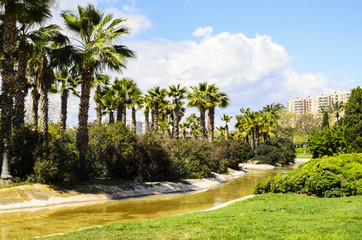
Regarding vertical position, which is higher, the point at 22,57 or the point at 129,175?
the point at 22,57

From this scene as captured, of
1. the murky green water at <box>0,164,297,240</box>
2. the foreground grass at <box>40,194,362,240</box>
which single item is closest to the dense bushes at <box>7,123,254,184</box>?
the murky green water at <box>0,164,297,240</box>

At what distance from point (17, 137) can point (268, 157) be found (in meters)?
47.2

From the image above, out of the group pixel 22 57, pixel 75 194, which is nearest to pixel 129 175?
pixel 75 194

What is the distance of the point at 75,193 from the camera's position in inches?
756

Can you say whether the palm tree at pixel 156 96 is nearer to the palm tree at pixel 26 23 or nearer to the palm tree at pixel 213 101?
the palm tree at pixel 213 101

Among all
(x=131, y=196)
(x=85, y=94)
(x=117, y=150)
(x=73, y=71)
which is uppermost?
(x=73, y=71)

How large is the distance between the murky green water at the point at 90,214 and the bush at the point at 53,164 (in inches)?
91.2

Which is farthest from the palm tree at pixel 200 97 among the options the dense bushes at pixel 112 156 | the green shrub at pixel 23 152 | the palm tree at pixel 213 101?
the green shrub at pixel 23 152

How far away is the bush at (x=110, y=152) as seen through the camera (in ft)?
78.6

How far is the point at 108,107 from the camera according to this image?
3575cm

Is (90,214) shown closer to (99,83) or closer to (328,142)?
(99,83)

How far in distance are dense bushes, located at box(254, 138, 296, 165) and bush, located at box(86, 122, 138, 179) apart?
127 feet

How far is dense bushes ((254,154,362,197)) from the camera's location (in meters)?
16.6

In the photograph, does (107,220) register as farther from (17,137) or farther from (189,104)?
(189,104)
